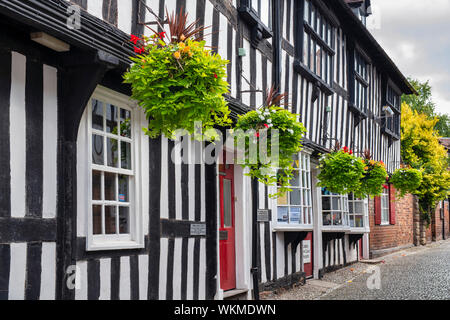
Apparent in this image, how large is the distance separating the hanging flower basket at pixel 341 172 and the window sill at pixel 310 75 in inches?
62.7

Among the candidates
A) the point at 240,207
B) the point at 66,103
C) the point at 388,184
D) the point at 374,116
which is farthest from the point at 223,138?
the point at 388,184

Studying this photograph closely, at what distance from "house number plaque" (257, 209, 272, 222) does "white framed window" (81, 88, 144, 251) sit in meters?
3.69

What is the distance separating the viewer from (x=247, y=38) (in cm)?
865

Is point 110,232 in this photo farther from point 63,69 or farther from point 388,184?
point 388,184

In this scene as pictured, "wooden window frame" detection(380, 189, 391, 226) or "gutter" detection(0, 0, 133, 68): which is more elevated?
"gutter" detection(0, 0, 133, 68)

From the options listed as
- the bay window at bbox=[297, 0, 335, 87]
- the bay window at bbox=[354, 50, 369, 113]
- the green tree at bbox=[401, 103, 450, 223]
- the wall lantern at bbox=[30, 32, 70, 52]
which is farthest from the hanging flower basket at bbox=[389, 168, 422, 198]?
the wall lantern at bbox=[30, 32, 70, 52]

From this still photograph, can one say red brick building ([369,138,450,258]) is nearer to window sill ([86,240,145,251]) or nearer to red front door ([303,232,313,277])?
red front door ([303,232,313,277])

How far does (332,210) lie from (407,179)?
18.7 feet

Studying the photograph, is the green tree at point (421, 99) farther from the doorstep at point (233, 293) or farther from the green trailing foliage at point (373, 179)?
the doorstep at point (233, 293)

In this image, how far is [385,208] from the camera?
19.2 metres

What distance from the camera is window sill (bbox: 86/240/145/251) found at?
5003 mm

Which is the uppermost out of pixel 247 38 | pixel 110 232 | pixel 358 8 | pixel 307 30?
pixel 358 8

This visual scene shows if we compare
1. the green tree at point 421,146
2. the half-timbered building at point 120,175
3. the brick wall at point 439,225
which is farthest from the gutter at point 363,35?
the brick wall at point 439,225
